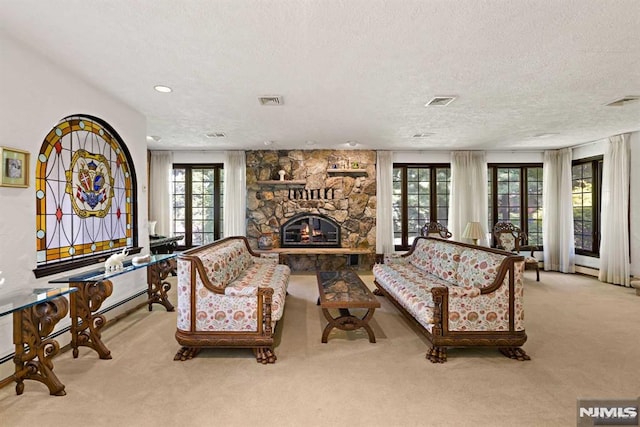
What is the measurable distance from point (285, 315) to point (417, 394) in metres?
2.06

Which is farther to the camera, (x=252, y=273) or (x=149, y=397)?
(x=252, y=273)

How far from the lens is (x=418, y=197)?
24.3 ft

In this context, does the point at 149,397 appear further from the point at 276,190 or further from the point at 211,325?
the point at 276,190

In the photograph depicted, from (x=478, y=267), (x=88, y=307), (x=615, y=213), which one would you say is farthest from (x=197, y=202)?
(x=615, y=213)

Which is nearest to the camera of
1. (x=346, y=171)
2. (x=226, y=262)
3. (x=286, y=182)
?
(x=226, y=262)

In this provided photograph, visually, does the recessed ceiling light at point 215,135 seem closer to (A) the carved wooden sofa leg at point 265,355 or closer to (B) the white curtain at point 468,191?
(A) the carved wooden sofa leg at point 265,355

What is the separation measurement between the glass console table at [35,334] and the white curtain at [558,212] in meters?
8.09

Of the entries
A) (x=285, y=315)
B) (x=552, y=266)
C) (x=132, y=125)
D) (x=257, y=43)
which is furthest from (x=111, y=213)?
(x=552, y=266)

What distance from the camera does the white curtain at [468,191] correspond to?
7.11 meters

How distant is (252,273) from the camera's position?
4.29 metres

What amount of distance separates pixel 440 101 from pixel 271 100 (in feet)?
6.43

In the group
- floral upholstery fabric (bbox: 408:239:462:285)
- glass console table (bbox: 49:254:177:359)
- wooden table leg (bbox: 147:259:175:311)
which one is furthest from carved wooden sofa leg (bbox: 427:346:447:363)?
wooden table leg (bbox: 147:259:175:311)

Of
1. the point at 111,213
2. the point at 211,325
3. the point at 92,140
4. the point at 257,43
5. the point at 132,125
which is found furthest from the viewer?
the point at 132,125

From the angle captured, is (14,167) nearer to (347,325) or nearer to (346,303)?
(346,303)
